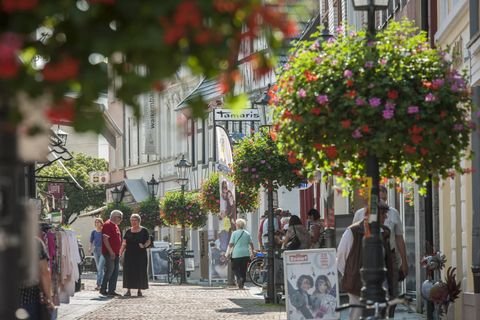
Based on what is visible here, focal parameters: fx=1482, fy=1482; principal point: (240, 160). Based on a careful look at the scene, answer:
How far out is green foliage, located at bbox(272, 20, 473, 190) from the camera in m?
11.9

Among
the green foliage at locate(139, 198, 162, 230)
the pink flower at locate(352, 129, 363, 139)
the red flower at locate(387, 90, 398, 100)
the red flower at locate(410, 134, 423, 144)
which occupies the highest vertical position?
the red flower at locate(387, 90, 398, 100)

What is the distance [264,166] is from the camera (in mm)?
Answer: 25891

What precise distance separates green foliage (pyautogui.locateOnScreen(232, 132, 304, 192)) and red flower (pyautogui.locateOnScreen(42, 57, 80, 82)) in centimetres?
2102

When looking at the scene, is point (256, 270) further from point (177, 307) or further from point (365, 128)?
point (365, 128)

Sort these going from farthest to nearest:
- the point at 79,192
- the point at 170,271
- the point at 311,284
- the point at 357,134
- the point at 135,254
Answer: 1. the point at 79,192
2. the point at 170,271
3. the point at 135,254
4. the point at 311,284
5. the point at 357,134

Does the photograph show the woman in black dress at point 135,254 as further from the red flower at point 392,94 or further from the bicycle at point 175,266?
the red flower at point 392,94

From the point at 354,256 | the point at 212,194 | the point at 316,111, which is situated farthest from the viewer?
the point at 212,194

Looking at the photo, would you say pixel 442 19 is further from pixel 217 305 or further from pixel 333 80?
pixel 333 80

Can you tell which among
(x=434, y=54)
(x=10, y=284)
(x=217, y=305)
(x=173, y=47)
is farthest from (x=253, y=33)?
(x=217, y=305)

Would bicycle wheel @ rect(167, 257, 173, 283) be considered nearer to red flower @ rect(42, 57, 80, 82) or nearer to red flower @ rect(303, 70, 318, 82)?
red flower @ rect(303, 70, 318, 82)

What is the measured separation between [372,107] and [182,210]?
3783 centimetres

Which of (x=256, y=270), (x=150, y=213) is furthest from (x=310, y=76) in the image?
(x=150, y=213)

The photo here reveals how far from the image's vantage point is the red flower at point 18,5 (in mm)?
4453

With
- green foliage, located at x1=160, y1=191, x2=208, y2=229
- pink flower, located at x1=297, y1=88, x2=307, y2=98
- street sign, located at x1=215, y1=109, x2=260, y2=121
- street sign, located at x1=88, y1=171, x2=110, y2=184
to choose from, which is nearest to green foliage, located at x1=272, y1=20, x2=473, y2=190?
pink flower, located at x1=297, y1=88, x2=307, y2=98
